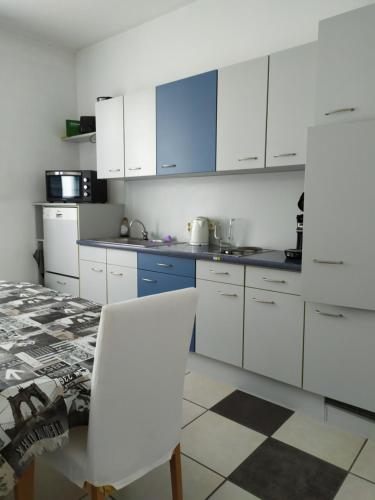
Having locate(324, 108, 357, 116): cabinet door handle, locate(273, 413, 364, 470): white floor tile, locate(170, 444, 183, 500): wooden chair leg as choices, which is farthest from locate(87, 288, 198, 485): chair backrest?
locate(324, 108, 357, 116): cabinet door handle

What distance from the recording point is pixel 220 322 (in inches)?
103

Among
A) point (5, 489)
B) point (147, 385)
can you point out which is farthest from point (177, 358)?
point (5, 489)

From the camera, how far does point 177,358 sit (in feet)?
4.18

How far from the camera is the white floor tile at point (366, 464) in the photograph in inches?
69.9

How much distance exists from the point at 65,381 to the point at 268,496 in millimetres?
1171

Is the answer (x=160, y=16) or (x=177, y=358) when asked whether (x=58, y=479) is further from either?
(x=160, y=16)

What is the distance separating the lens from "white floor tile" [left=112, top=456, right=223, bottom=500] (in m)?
1.63

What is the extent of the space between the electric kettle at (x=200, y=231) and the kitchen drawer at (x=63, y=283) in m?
1.32

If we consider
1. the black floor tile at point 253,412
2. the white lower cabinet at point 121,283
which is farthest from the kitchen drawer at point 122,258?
the black floor tile at point 253,412

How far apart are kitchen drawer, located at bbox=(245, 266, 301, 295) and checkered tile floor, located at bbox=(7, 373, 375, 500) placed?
78 centimetres

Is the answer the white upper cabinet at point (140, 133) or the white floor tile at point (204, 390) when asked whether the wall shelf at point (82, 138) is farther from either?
the white floor tile at point (204, 390)

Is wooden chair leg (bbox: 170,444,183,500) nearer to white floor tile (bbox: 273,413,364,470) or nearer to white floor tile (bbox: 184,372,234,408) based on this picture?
white floor tile (bbox: 273,413,364,470)

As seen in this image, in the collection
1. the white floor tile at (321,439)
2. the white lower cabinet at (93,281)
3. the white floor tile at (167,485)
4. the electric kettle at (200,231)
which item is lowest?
the white floor tile at (321,439)

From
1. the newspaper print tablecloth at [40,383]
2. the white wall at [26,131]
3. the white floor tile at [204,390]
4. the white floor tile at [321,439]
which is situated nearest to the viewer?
the newspaper print tablecloth at [40,383]
